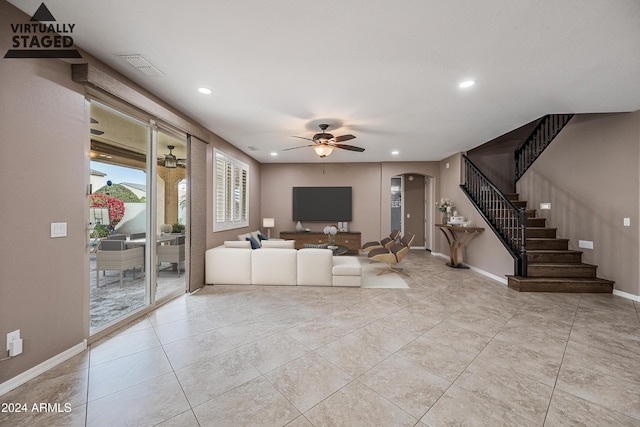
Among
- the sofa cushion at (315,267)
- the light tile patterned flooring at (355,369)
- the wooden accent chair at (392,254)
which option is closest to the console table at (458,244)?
the wooden accent chair at (392,254)

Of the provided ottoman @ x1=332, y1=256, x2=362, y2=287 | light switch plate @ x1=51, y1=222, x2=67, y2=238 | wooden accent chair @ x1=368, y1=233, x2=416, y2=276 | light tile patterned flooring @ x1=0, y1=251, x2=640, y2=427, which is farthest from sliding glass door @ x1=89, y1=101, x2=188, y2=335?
wooden accent chair @ x1=368, y1=233, x2=416, y2=276

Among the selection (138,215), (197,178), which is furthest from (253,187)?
(138,215)

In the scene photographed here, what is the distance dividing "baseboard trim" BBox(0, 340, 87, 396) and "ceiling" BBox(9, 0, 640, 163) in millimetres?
2815

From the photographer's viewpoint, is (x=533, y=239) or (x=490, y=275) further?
(x=490, y=275)

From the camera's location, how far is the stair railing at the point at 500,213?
425cm

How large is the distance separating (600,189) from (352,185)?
203 inches

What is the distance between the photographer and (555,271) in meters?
4.14

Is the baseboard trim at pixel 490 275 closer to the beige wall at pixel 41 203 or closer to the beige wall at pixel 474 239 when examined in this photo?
the beige wall at pixel 474 239

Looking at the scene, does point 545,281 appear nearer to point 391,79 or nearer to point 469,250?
point 469,250

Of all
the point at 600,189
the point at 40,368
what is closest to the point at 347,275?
the point at 40,368

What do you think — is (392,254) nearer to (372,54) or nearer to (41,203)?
(372,54)

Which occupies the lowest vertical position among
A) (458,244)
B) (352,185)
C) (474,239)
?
(458,244)

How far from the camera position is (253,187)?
276 inches

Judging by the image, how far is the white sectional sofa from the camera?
13.7ft
